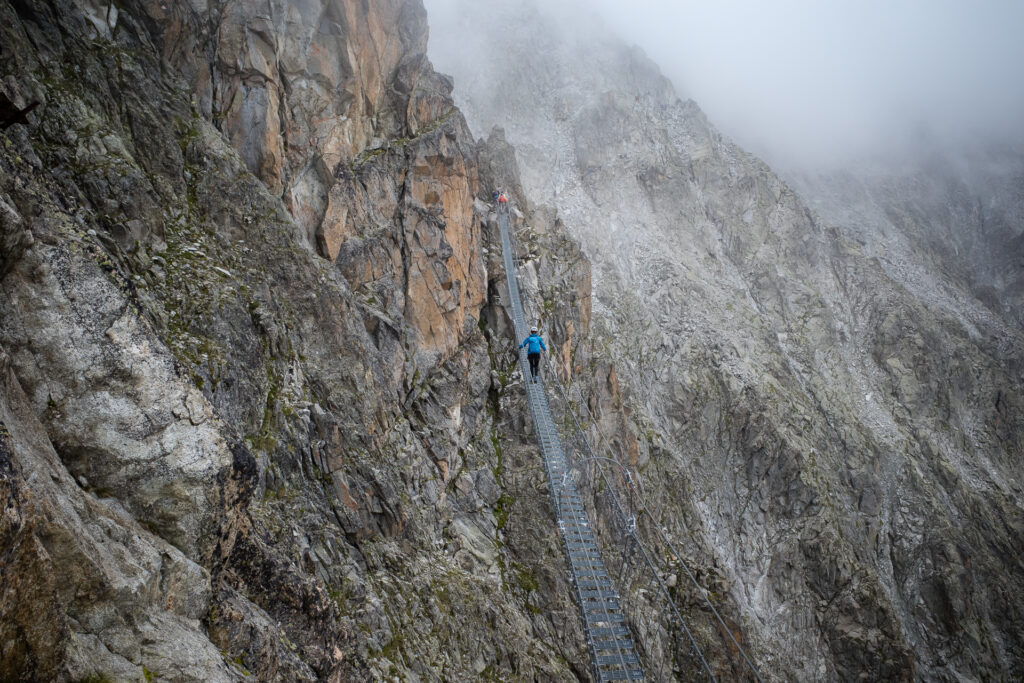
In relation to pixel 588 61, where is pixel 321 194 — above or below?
below

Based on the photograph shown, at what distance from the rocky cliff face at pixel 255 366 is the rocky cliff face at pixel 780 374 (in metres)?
18.7

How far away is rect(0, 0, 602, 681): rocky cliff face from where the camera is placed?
649cm

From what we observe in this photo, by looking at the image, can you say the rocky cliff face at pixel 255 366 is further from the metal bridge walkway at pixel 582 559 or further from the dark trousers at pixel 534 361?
the dark trousers at pixel 534 361

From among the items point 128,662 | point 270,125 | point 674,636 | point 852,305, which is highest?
point 852,305

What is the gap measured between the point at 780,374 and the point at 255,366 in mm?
46205

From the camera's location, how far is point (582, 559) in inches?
723

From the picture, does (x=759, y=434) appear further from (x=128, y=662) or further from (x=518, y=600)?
(x=128, y=662)

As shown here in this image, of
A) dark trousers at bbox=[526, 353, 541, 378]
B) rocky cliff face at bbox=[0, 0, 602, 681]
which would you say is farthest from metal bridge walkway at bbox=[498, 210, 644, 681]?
rocky cliff face at bbox=[0, 0, 602, 681]

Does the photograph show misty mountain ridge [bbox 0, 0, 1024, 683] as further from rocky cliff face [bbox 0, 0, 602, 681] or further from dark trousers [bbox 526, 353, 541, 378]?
dark trousers [bbox 526, 353, 541, 378]

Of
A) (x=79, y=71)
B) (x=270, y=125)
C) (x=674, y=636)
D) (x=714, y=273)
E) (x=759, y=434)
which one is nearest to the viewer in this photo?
(x=79, y=71)

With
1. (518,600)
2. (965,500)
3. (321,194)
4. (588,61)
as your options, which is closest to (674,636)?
(518,600)

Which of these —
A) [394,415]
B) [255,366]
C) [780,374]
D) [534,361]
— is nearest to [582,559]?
[534,361]

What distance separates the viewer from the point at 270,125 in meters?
17.3

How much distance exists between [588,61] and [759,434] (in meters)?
51.0
